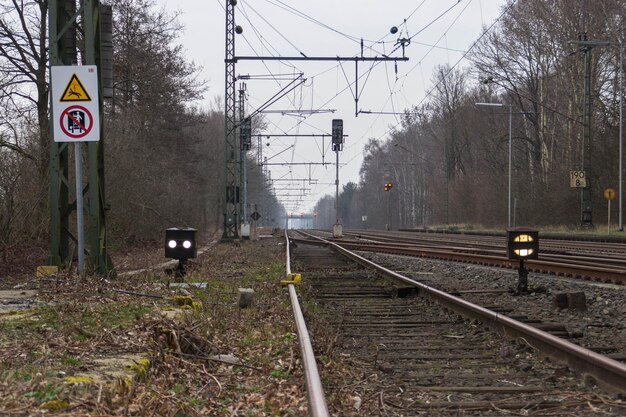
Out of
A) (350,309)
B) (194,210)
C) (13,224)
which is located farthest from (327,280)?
(194,210)

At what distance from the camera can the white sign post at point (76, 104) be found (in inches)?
409

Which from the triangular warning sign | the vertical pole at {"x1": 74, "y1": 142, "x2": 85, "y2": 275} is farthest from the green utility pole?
the triangular warning sign

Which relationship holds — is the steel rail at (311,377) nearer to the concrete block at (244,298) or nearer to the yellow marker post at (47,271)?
the concrete block at (244,298)

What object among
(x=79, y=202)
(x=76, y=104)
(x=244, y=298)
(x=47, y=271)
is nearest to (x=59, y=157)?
(x=79, y=202)

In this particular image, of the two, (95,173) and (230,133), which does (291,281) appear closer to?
(95,173)

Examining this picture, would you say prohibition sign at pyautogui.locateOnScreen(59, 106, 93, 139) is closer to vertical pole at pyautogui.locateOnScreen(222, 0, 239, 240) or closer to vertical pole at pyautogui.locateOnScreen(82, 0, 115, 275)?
vertical pole at pyautogui.locateOnScreen(82, 0, 115, 275)

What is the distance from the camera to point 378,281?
14.4 meters

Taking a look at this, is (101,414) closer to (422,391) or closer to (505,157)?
(422,391)

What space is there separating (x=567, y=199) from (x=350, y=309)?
3883 cm

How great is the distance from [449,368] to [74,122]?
696 cm

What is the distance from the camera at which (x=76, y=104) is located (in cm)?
1045

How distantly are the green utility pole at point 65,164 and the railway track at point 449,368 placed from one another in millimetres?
4154

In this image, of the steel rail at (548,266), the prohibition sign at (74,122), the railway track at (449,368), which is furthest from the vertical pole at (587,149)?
the prohibition sign at (74,122)

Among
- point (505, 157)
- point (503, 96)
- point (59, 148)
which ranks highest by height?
point (503, 96)
